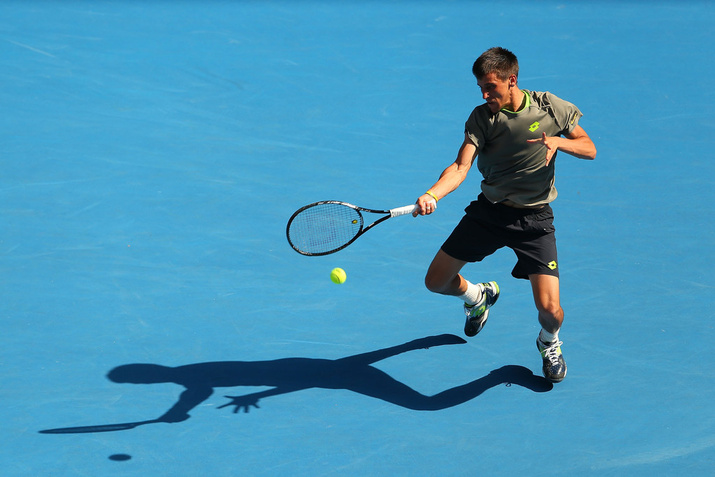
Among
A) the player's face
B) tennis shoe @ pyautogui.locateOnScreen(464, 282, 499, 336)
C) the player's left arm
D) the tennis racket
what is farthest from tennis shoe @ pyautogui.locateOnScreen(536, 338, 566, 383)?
the player's face

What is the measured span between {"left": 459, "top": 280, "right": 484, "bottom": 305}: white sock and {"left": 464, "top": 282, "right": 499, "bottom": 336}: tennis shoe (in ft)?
0.11

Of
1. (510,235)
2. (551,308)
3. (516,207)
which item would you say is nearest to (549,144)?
(516,207)

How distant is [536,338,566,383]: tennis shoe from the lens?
17.1ft

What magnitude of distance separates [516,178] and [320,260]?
2.18 m

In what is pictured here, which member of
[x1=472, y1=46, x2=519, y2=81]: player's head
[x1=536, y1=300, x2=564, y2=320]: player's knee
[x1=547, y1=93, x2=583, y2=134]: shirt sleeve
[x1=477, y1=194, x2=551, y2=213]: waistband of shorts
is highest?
[x1=472, y1=46, x2=519, y2=81]: player's head

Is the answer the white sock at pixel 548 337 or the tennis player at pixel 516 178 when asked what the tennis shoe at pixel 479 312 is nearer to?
the tennis player at pixel 516 178

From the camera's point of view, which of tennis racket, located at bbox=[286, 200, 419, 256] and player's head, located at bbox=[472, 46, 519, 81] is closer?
player's head, located at bbox=[472, 46, 519, 81]

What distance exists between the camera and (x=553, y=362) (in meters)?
5.23

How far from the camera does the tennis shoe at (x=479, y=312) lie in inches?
225

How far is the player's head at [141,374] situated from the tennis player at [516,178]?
176 centimetres

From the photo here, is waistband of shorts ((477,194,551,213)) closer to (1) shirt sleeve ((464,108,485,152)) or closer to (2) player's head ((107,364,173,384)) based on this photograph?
(1) shirt sleeve ((464,108,485,152))

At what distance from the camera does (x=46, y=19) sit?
11.3m

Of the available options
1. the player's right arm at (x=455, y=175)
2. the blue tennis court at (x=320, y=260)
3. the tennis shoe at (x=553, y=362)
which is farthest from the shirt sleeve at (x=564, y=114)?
the blue tennis court at (x=320, y=260)

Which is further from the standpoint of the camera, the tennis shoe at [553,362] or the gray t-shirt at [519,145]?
the tennis shoe at [553,362]
